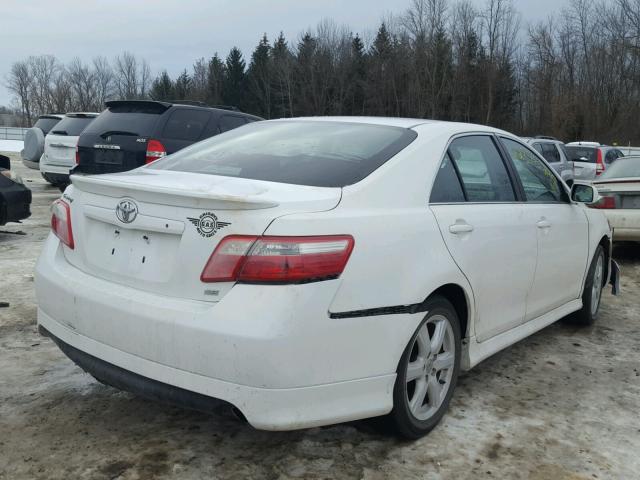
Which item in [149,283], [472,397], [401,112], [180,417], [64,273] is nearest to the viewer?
[149,283]

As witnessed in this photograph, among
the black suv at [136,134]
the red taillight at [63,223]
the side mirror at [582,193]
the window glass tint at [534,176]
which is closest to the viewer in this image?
the red taillight at [63,223]

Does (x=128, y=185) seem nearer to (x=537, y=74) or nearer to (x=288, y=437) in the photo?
(x=288, y=437)

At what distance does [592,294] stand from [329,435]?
2.85m

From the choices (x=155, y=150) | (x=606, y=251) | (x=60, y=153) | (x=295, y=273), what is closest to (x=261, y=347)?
(x=295, y=273)

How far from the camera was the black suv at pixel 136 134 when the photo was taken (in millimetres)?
8258

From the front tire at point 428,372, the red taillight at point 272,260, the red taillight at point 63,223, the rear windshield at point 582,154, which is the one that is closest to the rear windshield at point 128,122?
the red taillight at point 63,223

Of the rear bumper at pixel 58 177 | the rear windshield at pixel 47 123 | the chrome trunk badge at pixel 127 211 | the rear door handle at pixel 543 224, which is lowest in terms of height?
the rear bumper at pixel 58 177

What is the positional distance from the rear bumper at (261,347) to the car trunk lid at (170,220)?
9cm

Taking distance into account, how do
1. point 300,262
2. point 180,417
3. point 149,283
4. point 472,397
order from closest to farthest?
point 300,262
point 149,283
point 180,417
point 472,397

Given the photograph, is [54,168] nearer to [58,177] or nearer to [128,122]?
[58,177]

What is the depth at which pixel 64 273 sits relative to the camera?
2863 mm

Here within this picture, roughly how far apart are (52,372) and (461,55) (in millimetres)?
60352

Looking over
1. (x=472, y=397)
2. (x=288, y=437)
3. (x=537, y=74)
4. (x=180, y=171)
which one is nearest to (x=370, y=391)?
(x=288, y=437)

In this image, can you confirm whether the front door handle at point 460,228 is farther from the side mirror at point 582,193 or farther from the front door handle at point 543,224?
the side mirror at point 582,193
